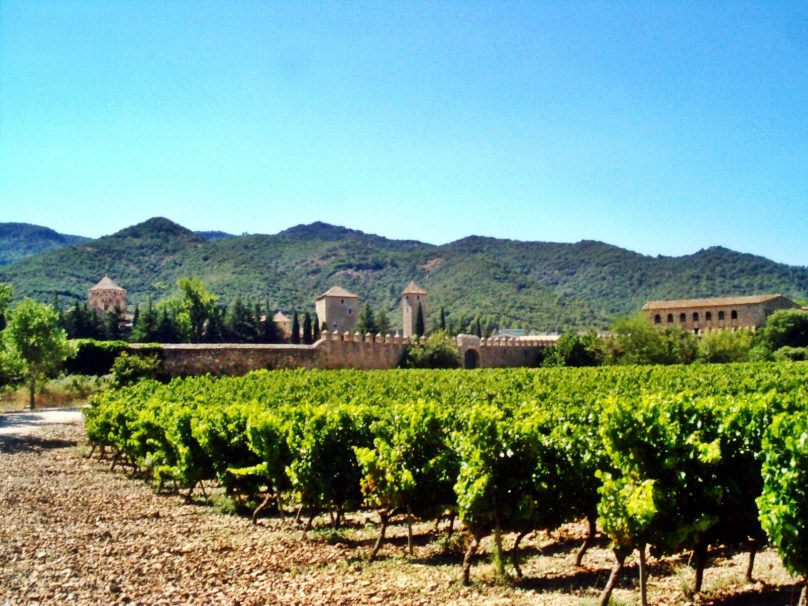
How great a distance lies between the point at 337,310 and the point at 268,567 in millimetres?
63794

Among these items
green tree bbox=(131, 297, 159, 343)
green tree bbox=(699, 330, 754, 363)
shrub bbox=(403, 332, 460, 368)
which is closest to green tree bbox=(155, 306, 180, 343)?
green tree bbox=(131, 297, 159, 343)

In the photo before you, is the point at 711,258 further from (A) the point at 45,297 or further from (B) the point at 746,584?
(B) the point at 746,584

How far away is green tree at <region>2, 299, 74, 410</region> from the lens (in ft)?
94.5

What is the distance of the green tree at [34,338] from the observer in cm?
2881

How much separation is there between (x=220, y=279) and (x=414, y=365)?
84.5 m

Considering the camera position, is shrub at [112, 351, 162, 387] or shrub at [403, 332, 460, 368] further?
shrub at [403, 332, 460, 368]

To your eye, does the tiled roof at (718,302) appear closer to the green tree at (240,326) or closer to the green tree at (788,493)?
the green tree at (240,326)

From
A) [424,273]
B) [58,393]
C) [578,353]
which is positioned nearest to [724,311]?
[578,353]

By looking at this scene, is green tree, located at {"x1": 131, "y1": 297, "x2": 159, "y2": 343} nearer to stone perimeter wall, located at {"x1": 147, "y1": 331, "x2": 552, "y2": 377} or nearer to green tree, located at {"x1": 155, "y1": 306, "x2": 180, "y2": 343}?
green tree, located at {"x1": 155, "y1": 306, "x2": 180, "y2": 343}

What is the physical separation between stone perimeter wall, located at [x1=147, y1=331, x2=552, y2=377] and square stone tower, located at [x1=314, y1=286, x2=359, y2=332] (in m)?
22.7

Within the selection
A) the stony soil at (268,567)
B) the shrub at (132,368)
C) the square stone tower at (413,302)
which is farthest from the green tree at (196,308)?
the stony soil at (268,567)

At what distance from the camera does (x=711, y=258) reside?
143 meters

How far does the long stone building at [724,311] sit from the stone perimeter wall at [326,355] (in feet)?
98.9

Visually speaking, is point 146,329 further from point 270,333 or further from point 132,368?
point 132,368
